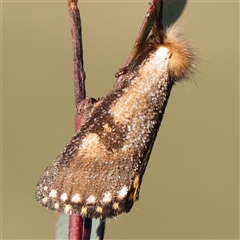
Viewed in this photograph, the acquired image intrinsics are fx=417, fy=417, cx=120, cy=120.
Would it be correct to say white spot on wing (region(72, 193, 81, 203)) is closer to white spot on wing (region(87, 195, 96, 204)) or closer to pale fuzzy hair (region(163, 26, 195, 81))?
white spot on wing (region(87, 195, 96, 204))

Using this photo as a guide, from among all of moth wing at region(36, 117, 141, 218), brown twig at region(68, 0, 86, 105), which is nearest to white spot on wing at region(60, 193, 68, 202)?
moth wing at region(36, 117, 141, 218)

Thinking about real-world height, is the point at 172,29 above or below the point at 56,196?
above

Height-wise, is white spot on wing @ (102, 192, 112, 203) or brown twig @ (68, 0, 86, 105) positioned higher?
brown twig @ (68, 0, 86, 105)

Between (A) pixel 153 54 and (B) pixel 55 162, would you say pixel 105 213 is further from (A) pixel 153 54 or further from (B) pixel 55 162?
(A) pixel 153 54

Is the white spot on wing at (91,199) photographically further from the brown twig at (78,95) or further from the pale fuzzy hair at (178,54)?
the pale fuzzy hair at (178,54)

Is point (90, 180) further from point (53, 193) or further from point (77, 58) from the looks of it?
point (77, 58)

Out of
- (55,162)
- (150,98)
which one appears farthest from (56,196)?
(150,98)

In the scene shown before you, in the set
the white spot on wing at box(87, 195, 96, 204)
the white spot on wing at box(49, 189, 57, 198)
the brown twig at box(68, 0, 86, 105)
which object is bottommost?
the white spot on wing at box(87, 195, 96, 204)

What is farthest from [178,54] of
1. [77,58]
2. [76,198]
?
[76,198]
